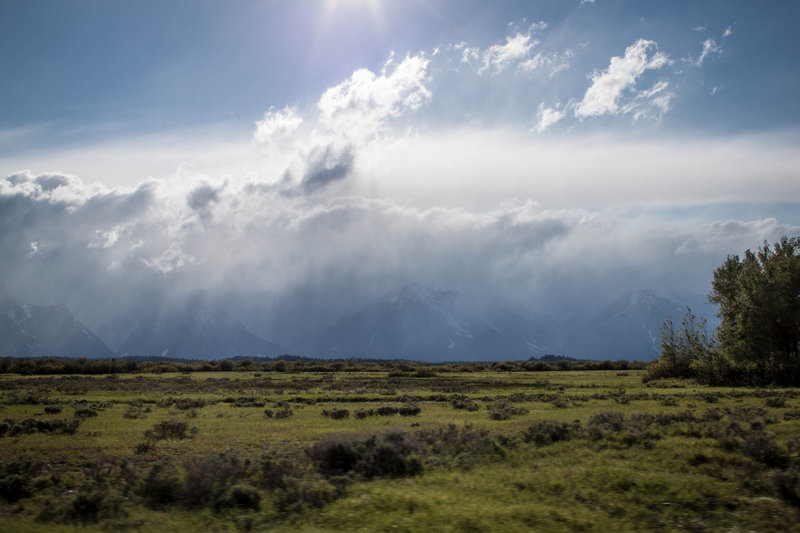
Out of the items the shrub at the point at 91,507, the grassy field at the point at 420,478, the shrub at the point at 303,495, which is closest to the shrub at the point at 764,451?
the grassy field at the point at 420,478

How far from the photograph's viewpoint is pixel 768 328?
175 ft

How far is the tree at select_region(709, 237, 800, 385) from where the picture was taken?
51594 millimetres

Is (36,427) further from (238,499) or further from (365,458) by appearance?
(365,458)

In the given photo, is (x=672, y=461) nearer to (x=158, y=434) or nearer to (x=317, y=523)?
(x=317, y=523)

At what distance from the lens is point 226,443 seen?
24.2 meters

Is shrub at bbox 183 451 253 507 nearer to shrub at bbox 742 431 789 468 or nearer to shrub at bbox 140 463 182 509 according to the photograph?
shrub at bbox 140 463 182 509

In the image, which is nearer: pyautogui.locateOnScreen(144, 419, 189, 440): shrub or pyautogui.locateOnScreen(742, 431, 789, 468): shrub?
pyautogui.locateOnScreen(742, 431, 789, 468): shrub

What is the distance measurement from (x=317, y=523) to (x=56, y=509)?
7.72m

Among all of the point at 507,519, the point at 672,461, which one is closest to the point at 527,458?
the point at 672,461

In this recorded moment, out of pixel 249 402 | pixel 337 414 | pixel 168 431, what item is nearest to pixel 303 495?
pixel 168 431

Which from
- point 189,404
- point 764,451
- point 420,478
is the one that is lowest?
point 189,404

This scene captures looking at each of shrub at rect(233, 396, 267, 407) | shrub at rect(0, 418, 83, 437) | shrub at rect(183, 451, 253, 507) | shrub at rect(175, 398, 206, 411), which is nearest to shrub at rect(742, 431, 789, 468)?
shrub at rect(183, 451, 253, 507)

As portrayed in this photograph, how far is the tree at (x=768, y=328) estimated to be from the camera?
5159cm

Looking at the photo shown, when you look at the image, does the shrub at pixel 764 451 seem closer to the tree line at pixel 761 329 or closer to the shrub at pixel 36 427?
the shrub at pixel 36 427
